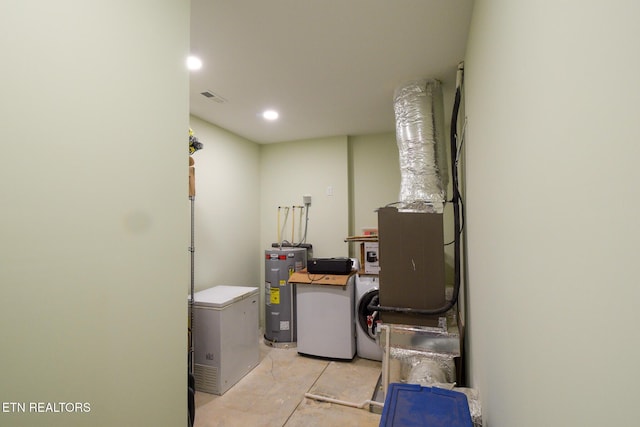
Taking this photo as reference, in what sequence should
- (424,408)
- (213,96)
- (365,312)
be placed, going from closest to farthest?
(424,408) < (213,96) < (365,312)

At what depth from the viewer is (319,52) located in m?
2.01

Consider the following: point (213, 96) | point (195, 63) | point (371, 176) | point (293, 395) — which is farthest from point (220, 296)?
point (371, 176)

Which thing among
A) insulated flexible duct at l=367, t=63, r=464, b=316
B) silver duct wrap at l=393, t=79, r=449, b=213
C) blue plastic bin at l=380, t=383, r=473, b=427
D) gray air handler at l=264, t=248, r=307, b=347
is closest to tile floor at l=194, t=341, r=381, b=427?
gray air handler at l=264, t=248, r=307, b=347

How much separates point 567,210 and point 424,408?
108 cm

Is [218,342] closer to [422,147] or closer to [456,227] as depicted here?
[456,227]

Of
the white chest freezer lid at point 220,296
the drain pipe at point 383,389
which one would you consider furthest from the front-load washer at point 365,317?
the white chest freezer lid at point 220,296

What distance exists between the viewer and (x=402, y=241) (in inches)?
81.9

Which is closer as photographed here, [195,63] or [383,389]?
[195,63]

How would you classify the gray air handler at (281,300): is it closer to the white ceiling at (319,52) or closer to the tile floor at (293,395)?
the tile floor at (293,395)

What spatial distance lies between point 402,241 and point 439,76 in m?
1.40

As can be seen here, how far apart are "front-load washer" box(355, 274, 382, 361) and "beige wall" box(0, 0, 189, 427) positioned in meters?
2.17

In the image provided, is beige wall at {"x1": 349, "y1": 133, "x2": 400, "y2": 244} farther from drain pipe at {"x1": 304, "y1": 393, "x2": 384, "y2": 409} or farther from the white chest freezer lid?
drain pipe at {"x1": 304, "y1": 393, "x2": 384, "y2": 409}

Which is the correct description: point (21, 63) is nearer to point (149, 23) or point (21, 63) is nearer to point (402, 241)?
point (149, 23)

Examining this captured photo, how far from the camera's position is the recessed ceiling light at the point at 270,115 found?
3.09 meters
